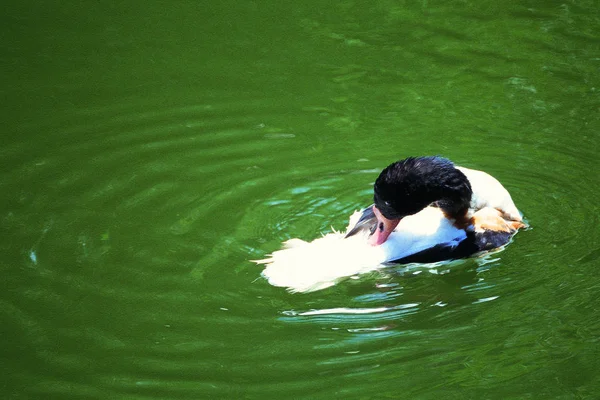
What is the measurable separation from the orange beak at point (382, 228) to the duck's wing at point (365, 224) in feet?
0.41

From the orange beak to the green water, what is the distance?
23cm

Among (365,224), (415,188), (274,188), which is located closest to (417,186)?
(415,188)

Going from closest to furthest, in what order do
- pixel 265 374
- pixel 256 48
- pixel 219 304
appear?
pixel 265 374
pixel 219 304
pixel 256 48

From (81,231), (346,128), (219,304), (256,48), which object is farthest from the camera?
(256,48)

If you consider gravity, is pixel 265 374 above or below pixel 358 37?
below

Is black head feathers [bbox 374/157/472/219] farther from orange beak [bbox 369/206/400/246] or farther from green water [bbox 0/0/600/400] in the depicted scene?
green water [bbox 0/0/600/400]

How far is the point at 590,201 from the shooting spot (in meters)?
5.34

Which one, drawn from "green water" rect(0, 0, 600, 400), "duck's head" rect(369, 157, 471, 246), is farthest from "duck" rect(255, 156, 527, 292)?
"green water" rect(0, 0, 600, 400)

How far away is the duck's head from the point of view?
4.66 meters

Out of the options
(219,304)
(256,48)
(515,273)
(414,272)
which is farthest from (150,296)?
(256,48)

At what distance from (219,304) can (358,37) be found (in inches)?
158

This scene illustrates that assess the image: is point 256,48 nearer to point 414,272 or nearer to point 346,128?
point 346,128

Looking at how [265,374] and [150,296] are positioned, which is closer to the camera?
[265,374]

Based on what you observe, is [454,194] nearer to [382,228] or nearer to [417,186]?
[417,186]
